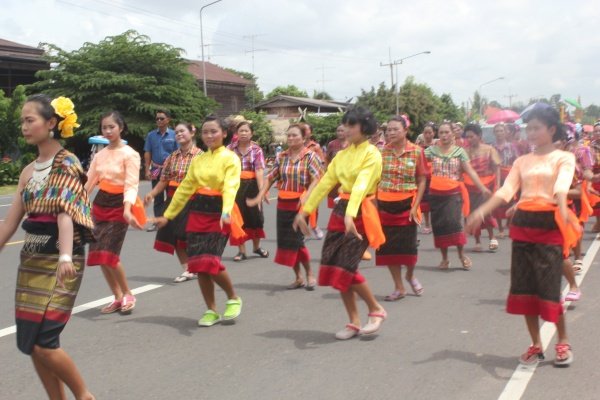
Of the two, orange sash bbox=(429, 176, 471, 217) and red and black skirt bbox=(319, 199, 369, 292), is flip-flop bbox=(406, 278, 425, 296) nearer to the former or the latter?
red and black skirt bbox=(319, 199, 369, 292)

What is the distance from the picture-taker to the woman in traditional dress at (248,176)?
941 centimetres

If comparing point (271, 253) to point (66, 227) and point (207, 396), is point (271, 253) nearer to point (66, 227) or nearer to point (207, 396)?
point (207, 396)

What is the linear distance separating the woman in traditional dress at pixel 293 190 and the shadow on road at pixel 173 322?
1.65m

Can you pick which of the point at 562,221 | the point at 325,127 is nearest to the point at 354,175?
the point at 562,221

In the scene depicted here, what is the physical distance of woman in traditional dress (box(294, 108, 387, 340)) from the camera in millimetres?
5777

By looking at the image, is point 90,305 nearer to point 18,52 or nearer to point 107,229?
point 107,229

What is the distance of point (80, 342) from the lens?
5.89m

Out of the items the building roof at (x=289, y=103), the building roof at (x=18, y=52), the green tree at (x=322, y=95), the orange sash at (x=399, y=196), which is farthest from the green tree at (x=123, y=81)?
the green tree at (x=322, y=95)

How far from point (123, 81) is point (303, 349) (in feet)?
92.0

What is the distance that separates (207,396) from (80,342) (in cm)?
173

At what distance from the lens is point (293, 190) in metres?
8.14

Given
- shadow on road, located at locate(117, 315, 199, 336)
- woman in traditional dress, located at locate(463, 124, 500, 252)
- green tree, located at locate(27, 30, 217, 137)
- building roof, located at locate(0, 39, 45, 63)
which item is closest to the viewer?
shadow on road, located at locate(117, 315, 199, 336)

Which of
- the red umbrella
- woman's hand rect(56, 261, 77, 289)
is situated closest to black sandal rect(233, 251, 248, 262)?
the red umbrella

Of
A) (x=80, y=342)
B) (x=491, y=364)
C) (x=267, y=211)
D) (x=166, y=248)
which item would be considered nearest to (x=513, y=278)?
(x=491, y=364)
